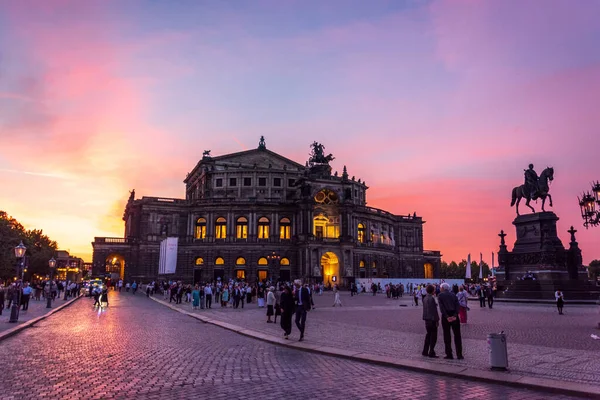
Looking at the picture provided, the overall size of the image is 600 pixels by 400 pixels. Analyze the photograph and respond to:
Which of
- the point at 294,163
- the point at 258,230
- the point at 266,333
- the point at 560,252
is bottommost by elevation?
the point at 266,333

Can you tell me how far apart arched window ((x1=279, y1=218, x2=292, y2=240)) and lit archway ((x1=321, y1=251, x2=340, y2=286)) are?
7.40 meters

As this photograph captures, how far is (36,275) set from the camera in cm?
11756

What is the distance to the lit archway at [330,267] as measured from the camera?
247 ft

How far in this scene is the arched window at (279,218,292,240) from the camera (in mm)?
80438

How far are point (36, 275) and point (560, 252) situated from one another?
403 ft

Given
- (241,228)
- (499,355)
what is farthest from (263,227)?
(499,355)

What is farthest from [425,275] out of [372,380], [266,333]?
[372,380]

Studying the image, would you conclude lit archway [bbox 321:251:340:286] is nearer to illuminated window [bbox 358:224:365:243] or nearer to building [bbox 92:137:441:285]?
building [bbox 92:137:441:285]

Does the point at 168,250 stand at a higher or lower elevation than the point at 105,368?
higher

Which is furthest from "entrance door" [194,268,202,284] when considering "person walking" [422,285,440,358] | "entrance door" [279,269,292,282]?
"person walking" [422,285,440,358]

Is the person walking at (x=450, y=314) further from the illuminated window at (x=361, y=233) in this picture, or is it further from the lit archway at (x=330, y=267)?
the illuminated window at (x=361, y=233)

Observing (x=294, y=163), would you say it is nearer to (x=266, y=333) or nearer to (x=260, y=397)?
A: (x=266, y=333)

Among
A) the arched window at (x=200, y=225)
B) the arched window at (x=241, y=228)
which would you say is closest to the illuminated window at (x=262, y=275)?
the arched window at (x=241, y=228)

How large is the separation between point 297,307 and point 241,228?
6448 cm
